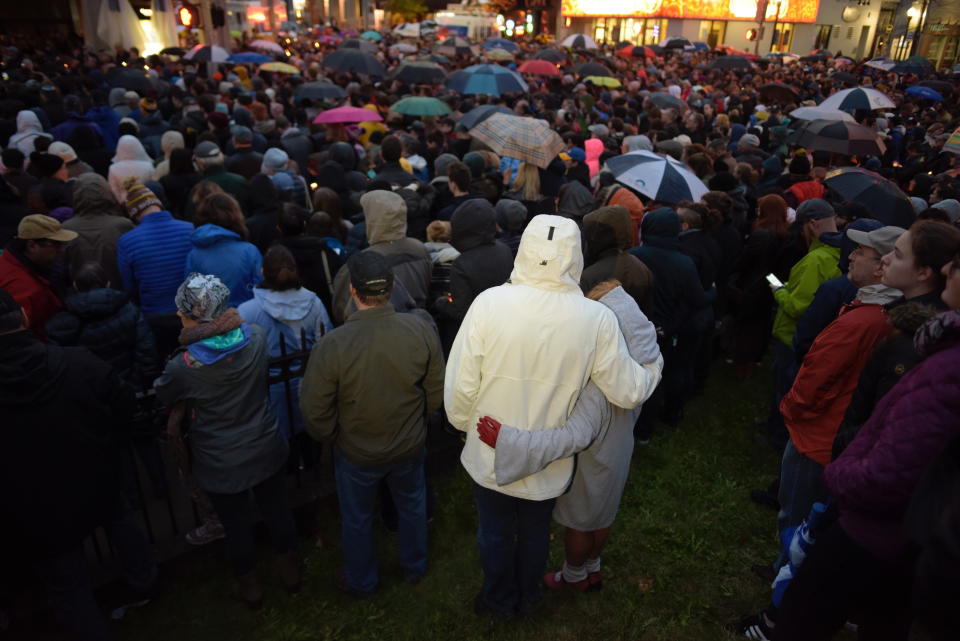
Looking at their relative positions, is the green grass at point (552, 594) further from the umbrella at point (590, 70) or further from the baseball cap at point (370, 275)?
the umbrella at point (590, 70)

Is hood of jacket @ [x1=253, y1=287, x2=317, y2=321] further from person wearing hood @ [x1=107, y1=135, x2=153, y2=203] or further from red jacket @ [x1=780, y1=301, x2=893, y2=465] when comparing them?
person wearing hood @ [x1=107, y1=135, x2=153, y2=203]

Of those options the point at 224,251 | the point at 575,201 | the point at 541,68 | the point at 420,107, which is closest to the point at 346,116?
the point at 420,107

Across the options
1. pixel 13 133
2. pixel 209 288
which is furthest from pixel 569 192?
pixel 13 133

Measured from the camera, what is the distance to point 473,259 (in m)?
4.36

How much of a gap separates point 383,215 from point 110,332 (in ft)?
6.16

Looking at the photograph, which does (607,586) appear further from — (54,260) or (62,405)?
(54,260)

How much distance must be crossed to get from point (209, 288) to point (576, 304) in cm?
176

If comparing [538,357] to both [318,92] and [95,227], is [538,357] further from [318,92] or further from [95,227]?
[318,92]

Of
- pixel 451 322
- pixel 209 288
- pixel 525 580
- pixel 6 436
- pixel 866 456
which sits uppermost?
pixel 209 288

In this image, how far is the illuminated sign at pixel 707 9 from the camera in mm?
51719

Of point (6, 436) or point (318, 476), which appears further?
point (318, 476)

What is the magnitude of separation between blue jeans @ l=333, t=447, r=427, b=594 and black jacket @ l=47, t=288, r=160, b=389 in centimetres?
141

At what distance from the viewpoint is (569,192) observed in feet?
20.6

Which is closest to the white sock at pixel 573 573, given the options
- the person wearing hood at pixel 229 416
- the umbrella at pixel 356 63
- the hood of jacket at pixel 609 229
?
the person wearing hood at pixel 229 416
